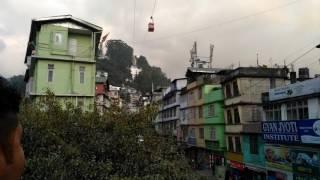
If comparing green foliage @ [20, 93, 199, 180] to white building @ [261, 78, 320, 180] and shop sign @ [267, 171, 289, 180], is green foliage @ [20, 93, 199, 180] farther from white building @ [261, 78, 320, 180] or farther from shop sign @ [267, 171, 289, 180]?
shop sign @ [267, 171, 289, 180]

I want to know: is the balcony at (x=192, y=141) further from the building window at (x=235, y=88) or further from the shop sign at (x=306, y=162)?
the shop sign at (x=306, y=162)

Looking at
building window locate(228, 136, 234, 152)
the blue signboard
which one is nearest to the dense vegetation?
building window locate(228, 136, 234, 152)

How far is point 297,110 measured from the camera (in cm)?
2628

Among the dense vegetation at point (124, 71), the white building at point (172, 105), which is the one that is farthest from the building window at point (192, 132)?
the dense vegetation at point (124, 71)

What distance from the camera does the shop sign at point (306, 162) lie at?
23.0 metres

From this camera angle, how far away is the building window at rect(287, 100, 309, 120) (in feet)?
83.0

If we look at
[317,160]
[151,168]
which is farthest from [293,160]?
[151,168]

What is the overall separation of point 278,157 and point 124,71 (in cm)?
8901

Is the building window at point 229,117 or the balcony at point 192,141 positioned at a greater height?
the building window at point 229,117

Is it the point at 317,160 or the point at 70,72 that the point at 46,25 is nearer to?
the point at 70,72

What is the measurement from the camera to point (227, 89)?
40.7m

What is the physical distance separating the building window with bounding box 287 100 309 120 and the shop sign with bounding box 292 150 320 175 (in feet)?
8.12

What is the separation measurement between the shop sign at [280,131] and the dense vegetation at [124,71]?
247 ft

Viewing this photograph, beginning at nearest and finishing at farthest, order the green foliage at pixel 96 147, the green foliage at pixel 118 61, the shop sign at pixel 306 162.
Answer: the green foliage at pixel 96 147 < the shop sign at pixel 306 162 < the green foliage at pixel 118 61
